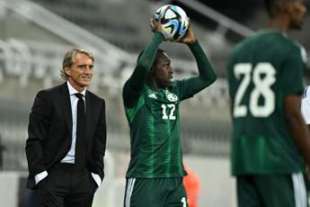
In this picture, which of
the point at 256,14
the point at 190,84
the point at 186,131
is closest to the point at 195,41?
the point at 190,84

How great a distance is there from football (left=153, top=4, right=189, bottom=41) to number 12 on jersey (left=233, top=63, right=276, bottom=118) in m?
1.74

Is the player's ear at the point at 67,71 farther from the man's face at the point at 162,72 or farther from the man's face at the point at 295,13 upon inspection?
the man's face at the point at 295,13

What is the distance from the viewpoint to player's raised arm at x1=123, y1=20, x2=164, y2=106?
7508mm

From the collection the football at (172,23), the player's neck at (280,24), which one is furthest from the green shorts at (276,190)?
the football at (172,23)

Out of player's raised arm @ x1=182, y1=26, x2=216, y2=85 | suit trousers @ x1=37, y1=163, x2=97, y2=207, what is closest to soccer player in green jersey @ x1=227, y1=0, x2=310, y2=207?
player's raised arm @ x1=182, y1=26, x2=216, y2=85

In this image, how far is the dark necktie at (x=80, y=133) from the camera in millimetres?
A: 8094

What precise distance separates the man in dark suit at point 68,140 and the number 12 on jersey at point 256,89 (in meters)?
2.44

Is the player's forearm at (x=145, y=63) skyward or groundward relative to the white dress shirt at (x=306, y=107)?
skyward

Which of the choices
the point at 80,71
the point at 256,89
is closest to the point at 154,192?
the point at 80,71

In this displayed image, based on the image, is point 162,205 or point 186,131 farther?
point 186,131

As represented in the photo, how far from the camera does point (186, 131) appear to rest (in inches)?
696

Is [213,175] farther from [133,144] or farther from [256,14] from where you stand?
[256,14]

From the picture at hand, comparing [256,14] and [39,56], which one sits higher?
[256,14]

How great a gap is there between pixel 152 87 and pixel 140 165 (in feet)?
1.92
